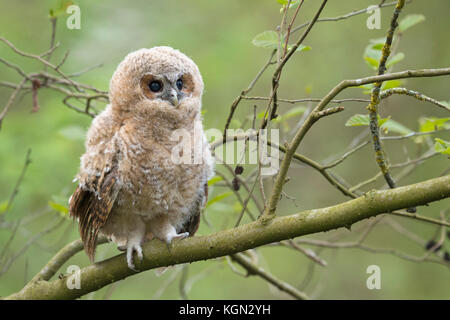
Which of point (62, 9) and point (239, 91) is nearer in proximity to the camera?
point (62, 9)

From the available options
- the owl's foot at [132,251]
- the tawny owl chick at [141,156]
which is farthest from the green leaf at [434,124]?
the owl's foot at [132,251]

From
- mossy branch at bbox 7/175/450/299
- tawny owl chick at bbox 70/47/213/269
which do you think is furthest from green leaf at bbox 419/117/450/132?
tawny owl chick at bbox 70/47/213/269

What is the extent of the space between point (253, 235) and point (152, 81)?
1.01 m

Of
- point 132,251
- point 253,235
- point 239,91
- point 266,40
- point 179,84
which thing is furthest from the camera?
point 239,91

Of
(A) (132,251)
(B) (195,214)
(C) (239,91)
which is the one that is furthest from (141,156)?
(C) (239,91)

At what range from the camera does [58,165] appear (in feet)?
13.7

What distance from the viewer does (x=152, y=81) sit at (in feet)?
8.36

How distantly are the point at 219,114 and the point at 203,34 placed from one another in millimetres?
1103

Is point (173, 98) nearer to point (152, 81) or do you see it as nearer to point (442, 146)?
point (152, 81)

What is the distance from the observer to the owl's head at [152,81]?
2484 millimetres

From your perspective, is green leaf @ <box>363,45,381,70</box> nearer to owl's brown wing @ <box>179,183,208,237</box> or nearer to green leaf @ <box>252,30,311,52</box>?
green leaf @ <box>252,30,311,52</box>

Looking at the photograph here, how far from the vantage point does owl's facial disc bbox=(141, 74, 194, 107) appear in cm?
250

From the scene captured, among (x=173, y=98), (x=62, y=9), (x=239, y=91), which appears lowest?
(x=173, y=98)
